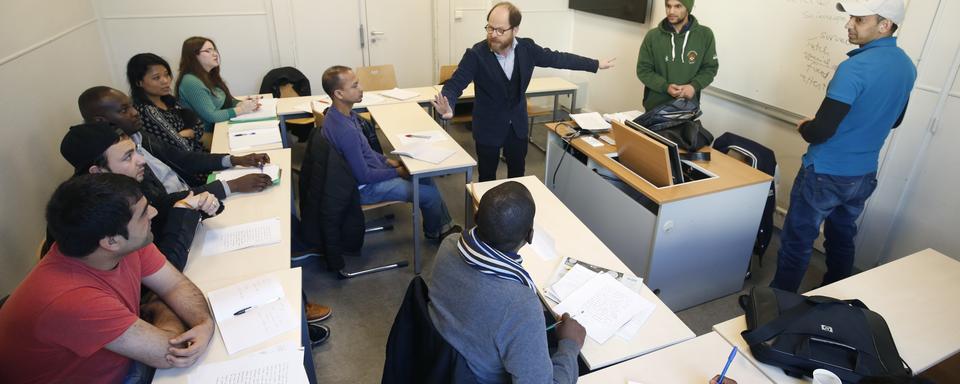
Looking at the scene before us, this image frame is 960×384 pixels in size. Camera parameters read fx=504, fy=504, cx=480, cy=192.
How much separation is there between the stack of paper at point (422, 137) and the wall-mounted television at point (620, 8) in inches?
101

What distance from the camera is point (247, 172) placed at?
2.72m

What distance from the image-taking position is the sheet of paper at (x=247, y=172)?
2625mm

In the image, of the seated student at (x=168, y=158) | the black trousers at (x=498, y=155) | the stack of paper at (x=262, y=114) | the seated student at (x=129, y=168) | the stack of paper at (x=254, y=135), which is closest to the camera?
the seated student at (x=129, y=168)

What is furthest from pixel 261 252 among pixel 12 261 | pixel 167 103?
pixel 167 103

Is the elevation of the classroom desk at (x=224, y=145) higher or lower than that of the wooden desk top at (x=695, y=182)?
lower

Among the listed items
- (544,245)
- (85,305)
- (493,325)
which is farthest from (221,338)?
(544,245)

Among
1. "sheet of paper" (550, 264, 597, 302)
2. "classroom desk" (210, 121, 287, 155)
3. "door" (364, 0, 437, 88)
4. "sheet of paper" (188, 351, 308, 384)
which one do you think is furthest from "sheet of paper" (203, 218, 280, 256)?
"door" (364, 0, 437, 88)

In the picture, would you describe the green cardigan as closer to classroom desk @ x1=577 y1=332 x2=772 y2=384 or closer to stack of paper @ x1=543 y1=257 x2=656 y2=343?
stack of paper @ x1=543 y1=257 x2=656 y2=343

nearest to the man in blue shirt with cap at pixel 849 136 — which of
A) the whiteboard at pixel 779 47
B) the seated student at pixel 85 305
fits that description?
the whiteboard at pixel 779 47

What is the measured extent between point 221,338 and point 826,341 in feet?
5.85

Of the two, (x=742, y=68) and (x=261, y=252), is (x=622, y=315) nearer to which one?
(x=261, y=252)

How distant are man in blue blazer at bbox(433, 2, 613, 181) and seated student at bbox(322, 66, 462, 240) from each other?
444 mm

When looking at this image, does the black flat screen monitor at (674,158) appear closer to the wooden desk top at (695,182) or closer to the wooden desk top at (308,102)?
the wooden desk top at (695,182)

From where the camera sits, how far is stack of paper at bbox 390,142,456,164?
9.63 ft
